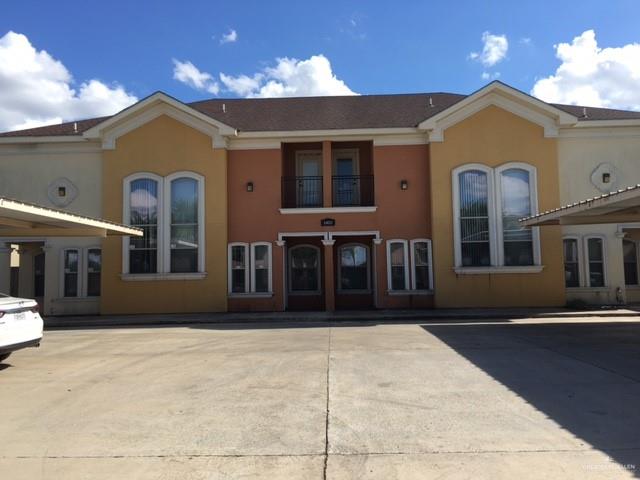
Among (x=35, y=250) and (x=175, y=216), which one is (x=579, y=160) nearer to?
(x=175, y=216)

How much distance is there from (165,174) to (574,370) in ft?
47.2

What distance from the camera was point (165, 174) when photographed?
1845 centimetres

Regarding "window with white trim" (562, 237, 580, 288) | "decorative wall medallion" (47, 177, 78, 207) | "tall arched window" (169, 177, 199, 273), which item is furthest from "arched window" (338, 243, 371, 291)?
"decorative wall medallion" (47, 177, 78, 207)

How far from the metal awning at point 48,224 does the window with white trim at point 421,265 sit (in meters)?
8.82

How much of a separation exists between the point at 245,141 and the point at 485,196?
8318mm

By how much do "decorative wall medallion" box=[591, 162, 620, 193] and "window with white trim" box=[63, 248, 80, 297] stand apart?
17.8 m

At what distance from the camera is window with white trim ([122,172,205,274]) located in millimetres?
18297

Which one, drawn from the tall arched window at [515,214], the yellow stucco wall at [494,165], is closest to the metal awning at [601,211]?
the tall arched window at [515,214]

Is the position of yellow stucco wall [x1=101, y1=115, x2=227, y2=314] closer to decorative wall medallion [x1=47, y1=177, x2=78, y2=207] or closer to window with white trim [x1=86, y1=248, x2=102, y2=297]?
window with white trim [x1=86, y1=248, x2=102, y2=297]

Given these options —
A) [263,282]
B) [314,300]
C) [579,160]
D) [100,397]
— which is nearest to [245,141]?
[263,282]

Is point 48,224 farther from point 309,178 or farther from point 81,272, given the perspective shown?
point 309,178

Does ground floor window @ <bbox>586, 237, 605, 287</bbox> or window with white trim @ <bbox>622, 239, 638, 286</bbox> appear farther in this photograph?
window with white trim @ <bbox>622, 239, 638, 286</bbox>

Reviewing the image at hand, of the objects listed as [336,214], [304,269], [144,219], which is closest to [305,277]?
[304,269]

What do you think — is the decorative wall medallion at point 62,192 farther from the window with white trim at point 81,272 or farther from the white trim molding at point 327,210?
the white trim molding at point 327,210
